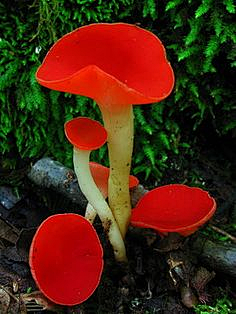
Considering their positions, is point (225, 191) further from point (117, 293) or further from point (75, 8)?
point (75, 8)

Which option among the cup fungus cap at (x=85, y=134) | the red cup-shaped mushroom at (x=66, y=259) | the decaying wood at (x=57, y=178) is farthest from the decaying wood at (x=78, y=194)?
the cup fungus cap at (x=85, y=134)

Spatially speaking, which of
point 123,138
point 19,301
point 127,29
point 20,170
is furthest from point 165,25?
point 19,301

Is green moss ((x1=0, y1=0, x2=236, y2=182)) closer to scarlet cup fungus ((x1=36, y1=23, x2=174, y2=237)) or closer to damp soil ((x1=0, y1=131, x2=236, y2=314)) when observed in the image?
damp soil ((x1=0, y1=131, x2=236, y2=314))

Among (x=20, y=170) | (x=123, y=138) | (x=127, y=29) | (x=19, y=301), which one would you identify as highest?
(x=127, y=29)

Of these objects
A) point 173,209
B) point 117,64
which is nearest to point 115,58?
point 117,64

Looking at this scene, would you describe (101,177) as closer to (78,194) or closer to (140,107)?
(78,194)

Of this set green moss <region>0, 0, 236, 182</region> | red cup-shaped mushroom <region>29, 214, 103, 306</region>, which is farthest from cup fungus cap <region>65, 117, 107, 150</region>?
green moss <region>0, 0, 236, 182</region>
